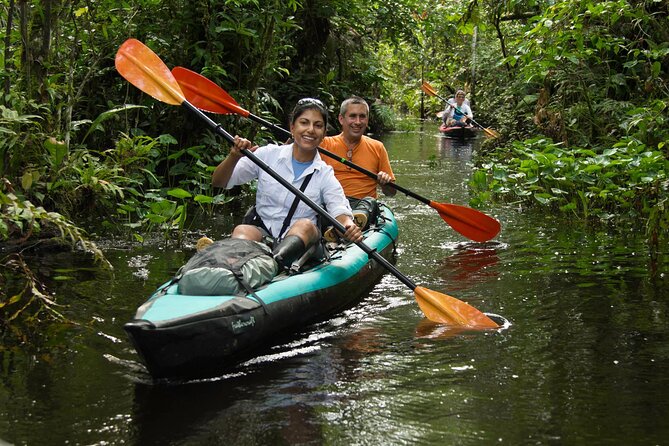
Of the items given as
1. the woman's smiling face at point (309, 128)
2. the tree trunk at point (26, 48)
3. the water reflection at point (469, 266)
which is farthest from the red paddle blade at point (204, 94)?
the water reflection at point (469, 266)

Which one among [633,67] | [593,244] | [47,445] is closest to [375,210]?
[593,244]

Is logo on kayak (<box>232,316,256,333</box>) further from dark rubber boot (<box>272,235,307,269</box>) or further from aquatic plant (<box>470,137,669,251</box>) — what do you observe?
aquatic plant (<box>470,137,669,251</box>)

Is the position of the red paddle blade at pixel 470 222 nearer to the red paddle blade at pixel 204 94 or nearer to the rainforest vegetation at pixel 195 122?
the rainforest vegetation at pixel 195 122

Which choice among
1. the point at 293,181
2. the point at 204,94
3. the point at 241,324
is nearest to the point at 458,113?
the point at 204,94

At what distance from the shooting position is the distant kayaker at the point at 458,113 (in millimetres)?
17125

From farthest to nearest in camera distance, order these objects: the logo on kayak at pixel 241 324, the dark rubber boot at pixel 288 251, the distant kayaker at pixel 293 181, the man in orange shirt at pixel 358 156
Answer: the man in orange shirt at pixel 358 156 → the distant kayaker at pixel 293 181 → the dark rubber boot at pixel 288 251 → the logo on kayak at pixel 241 324

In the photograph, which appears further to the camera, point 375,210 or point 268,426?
point 375,210

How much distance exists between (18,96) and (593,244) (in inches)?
178

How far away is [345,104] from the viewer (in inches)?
249

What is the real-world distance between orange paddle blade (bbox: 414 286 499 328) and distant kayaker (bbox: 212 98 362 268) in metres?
0.52

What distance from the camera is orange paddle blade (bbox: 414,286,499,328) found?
450 cm

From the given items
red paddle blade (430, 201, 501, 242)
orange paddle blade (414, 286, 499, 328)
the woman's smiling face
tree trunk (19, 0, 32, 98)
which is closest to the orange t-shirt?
red paddle blade (430, 201, 501, 242)

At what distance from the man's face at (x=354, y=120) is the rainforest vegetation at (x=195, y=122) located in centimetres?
123

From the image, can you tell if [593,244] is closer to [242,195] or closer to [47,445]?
[242,195]
